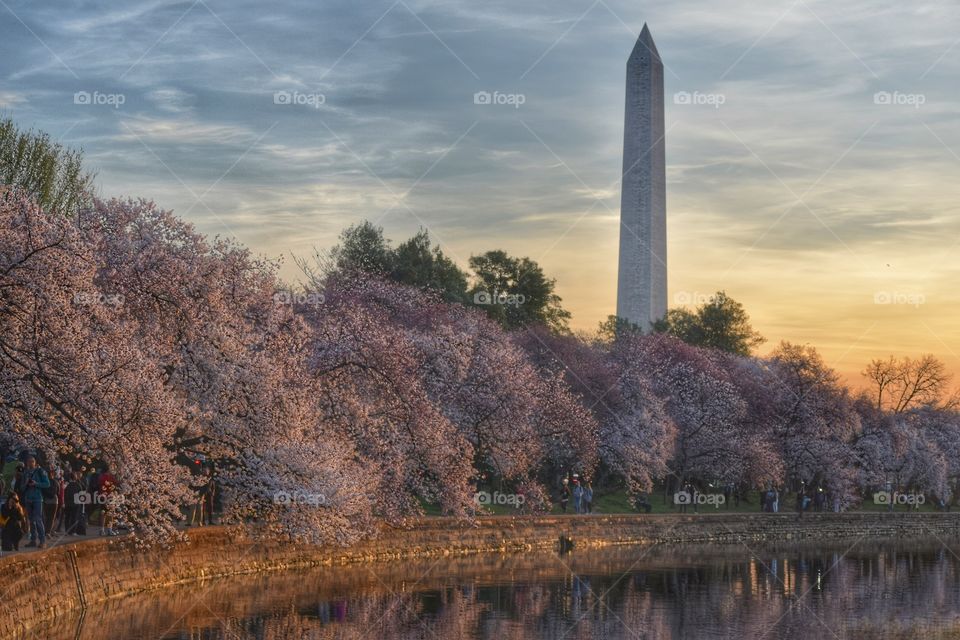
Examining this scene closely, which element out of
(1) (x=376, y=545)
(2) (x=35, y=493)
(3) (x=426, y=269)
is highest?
(3) (x=426, y=269)

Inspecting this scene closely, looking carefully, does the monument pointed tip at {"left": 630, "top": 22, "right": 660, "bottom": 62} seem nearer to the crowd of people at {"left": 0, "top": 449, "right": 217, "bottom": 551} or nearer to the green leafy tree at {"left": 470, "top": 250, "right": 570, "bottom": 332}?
the green leafy tree at {"left": 470, "top": 250, "right": 570, "bottom": 332}

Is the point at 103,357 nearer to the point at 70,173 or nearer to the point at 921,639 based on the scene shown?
the point at 921,639

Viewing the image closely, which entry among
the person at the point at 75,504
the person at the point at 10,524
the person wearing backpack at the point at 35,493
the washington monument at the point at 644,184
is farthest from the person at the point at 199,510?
the washington monument at the point at 644,184

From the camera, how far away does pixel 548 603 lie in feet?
127

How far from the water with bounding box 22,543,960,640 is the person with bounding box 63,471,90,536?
2772 mm

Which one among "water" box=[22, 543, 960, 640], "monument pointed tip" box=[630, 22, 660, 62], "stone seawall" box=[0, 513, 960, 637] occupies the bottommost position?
"water" box=[22, 543, 960, 640]

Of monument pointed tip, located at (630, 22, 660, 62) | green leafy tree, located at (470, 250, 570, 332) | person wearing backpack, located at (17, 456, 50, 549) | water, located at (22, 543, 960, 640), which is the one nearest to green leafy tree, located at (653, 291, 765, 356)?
green leafy tree, located at (470, 250, 570, 332)

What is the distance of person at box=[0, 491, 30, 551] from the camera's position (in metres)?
30.2

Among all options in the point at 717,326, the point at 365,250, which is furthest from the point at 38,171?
the point at 717,326

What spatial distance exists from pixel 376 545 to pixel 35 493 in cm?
1853

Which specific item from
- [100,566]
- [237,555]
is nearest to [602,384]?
[237,555]

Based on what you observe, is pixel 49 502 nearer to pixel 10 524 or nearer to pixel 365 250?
pixel 10 524

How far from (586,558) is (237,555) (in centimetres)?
1871

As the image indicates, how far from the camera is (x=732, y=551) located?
62.7 metres
